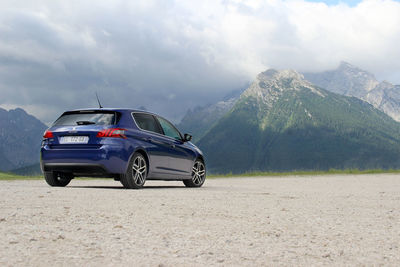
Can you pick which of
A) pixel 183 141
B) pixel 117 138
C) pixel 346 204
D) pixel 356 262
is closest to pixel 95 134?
pixel 117 138

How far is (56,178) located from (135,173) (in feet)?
7.49

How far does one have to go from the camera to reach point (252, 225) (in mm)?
5734

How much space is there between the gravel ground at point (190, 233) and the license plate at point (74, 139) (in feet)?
8.96

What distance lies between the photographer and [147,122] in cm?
1210

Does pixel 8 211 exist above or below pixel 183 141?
below

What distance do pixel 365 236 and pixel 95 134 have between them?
699 centimetres

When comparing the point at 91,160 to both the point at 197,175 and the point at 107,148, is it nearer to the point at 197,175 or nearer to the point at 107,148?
the point at 107,148

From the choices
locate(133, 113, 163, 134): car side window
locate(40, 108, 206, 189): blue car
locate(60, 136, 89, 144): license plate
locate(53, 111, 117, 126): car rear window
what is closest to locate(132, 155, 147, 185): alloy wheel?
locate(40, 108, 206, 189): blue car

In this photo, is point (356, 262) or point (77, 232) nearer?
point (356, 262)

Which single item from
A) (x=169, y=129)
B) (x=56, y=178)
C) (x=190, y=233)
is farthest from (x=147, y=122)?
(x=190, y=233)

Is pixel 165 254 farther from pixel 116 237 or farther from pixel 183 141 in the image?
pixel 183 141

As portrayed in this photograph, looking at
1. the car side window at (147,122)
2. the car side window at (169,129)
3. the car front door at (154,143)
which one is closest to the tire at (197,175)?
the car side window at (169,129)

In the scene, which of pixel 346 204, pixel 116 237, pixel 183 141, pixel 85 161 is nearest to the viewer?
pixel 116 237

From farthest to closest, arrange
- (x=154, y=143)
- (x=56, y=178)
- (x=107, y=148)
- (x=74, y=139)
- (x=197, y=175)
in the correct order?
1. (x=197, y=175)
2. (x=56, y=178)
3. (x=154, y=143)
4. (x=74, y=139)
5. (x=107, y=148)
